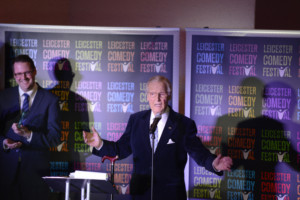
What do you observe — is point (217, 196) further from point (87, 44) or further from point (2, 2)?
point (2, 2)

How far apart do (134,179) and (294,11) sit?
10.9 feet

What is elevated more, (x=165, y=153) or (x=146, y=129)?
(x=146, y=129)

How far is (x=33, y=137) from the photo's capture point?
160 inches

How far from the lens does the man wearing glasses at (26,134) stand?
406 centimetres

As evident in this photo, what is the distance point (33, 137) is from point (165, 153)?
1.71m

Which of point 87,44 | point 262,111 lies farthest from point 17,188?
point 262,111

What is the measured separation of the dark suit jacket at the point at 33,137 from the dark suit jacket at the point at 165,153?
0.75 m

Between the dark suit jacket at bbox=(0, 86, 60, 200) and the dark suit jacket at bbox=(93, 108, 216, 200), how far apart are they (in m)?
0.75

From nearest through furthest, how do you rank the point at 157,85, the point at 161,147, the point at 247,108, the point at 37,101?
the point at 161,147 < the point at 157,85 < the point at 247,108 < the point at 37,101

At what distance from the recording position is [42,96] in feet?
13.5

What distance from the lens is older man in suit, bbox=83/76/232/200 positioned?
11.9ft

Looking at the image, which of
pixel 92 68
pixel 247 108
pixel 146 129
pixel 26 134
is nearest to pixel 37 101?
pixel 26 134

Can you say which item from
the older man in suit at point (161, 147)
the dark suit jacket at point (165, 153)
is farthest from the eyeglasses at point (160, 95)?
the dark suit jacket at point (165, 153)

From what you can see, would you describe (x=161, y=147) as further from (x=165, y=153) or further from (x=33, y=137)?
(x=33, y=137)
